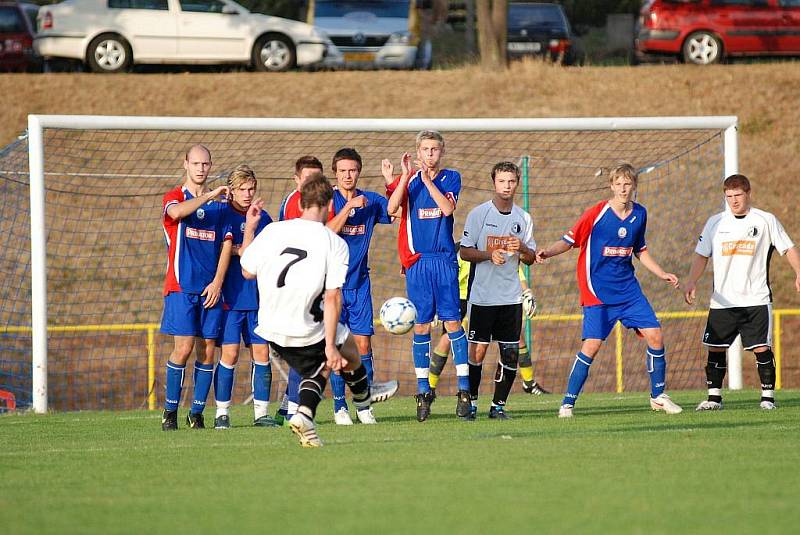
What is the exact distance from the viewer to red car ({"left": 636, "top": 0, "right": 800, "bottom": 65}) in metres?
25.0

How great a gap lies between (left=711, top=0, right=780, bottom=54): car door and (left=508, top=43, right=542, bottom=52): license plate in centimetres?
453

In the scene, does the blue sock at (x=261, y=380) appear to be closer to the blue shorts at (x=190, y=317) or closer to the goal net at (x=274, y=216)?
the blue shorts at (x=190, y=317)

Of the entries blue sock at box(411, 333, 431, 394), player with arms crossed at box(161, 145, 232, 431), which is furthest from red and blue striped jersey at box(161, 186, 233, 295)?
blue sock at box(411, 333, 431, 394)

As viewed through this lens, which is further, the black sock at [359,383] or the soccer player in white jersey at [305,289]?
the black sock at [359,383]

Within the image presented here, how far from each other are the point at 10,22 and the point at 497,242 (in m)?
19.7

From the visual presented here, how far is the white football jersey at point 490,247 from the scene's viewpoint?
971 cm

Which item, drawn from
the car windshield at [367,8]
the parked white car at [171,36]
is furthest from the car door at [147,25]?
the car windshield at [367,8]

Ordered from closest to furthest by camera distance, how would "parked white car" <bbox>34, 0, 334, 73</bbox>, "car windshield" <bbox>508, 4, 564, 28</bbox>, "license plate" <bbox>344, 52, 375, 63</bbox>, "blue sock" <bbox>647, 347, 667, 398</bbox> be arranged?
"blue sock" <bbox>647, 347, 667, 398</bbox>, "parked white car" <bbox>34, 0, 334, 73</bbox>, "license plate" <bbox>344, 52, 375, 63</bbox>, "car windshield" <bbox>508, 4, 564, 28</bbox>

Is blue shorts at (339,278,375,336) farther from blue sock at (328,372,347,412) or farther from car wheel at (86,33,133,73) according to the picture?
car wheel at (86,33,133,73)

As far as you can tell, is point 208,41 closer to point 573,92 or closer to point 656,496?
point 573,92

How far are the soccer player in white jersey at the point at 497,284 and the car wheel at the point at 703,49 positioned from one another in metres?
16.6

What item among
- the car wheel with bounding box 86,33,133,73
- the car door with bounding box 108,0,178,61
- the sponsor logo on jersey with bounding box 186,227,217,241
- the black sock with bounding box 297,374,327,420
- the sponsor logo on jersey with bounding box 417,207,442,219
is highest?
the car door with bounding box 108,0,178,61

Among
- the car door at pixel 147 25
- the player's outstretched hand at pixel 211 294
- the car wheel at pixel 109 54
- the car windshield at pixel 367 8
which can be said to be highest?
the car windshield at pixel 367 8

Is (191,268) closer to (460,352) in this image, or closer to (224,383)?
(224,383)
